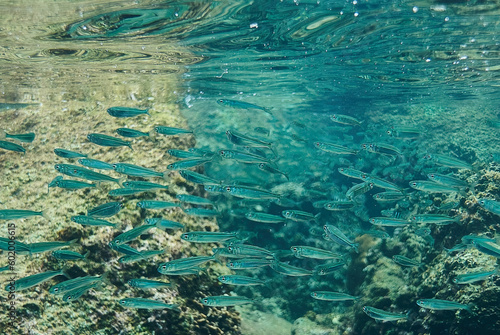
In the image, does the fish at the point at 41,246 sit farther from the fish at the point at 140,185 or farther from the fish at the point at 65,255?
the fish at the point at 140,185

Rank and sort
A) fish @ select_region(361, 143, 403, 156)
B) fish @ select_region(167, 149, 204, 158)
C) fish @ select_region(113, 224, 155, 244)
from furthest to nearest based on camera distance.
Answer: fish @ select_region(361, 143, 403, 156) → fish @ select_region(167, 149, 204, 158) → fish @ select_region(113, 224, 155, 244)

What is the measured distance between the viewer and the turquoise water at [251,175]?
5.89m

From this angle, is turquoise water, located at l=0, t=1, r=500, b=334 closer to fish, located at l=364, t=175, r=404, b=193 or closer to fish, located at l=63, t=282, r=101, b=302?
fish, located at l=364, t=175, r=404, b=193

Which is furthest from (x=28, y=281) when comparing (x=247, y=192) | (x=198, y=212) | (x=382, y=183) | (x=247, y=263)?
(x=382, y=183)

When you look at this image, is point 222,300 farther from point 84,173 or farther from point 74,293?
point 84,173

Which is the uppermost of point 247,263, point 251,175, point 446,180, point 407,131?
point 407,131

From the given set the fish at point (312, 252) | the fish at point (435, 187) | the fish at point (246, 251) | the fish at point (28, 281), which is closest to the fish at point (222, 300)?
the fish at point (246, 251)

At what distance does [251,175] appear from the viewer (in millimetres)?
14484

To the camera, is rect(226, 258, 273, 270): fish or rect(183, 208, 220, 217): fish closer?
rect(226, 258, 273, 270): fish

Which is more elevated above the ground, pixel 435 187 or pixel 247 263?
pixel 435 187

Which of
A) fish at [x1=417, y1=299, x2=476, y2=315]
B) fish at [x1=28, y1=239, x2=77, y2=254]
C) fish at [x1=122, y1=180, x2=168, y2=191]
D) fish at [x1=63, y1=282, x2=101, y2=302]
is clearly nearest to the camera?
fish at [x1=63, y1=282, x2=101, y2=302]

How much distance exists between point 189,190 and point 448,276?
6.93 metres

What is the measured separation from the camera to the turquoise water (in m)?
5.89

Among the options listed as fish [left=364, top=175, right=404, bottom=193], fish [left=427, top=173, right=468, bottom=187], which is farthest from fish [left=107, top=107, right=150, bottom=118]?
fish [left=427, top=173, right=468, bottom=187]
